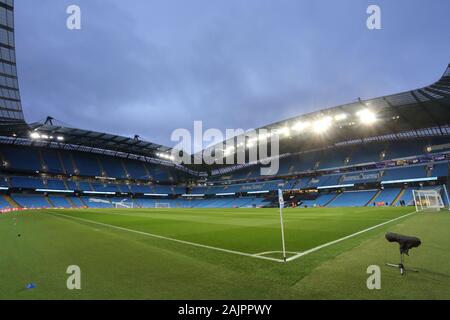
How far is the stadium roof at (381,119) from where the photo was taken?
129ft

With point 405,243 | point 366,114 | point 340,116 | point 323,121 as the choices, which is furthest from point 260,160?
point 405,243

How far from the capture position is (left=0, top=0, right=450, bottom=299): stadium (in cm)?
510

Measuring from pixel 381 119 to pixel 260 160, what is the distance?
144 feet

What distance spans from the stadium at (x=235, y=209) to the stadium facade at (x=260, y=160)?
381 millimetres

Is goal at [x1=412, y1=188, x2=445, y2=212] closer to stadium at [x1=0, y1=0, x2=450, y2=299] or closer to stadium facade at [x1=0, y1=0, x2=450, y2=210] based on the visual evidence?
stadium at [x1=0, y1=0, x2=450, y2=299]

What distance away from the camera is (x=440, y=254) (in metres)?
6.97

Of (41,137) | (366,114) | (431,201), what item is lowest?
(431,201)

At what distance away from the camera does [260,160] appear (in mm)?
88938

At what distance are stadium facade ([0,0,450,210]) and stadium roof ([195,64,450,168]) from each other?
20 cm

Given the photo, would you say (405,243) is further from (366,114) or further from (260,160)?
(260,160)

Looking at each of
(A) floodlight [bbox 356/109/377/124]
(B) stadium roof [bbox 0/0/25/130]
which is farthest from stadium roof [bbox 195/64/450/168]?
(B) stadium roof [bbox 0/0/25/130]

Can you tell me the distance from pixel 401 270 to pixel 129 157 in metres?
98.1

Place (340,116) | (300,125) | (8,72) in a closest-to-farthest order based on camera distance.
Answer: (8,72)
(340,116)
(300,125)
